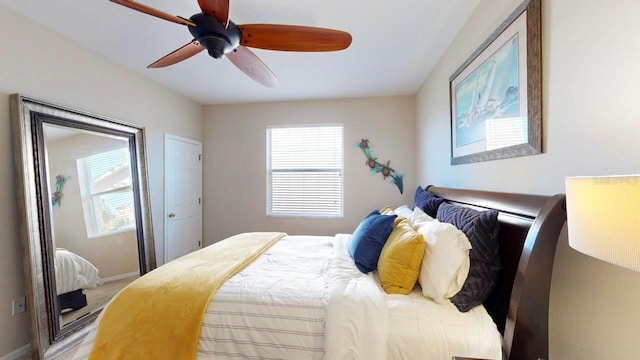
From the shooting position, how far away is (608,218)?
501mm

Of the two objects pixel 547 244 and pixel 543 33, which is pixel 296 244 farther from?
pixel 543 33

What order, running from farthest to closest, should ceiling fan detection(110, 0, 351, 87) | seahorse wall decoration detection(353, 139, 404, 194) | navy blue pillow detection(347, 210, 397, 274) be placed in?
seahorse wall decoration detection(353, 139, 404, 194) → navy blue pillow detection(347, 210, 397, 274) → ceiling fan detection(110, 0, 351, 87)

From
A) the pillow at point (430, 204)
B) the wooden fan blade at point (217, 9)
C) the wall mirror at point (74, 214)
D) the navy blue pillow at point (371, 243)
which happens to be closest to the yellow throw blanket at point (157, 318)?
the navy blue pillow at point (371, 243)

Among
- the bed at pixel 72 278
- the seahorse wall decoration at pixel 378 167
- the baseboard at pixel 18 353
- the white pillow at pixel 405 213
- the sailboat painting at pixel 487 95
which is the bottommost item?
the baseboard at pixel 18 353

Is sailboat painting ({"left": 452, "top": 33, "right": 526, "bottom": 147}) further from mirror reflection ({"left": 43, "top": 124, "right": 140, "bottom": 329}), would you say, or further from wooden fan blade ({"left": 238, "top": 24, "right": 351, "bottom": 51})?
mirror reflection ({"left": 43, "top": 124, "right": 140, "bottom": 329})

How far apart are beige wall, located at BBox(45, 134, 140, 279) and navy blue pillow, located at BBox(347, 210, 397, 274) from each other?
7.75ft

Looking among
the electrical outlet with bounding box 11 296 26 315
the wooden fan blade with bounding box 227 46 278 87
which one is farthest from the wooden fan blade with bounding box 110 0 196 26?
the electrical outlet with bounding box 11 296 26 315

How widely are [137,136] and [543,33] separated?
356cm

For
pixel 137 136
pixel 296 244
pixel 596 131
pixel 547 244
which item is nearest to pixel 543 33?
pixel 596 131

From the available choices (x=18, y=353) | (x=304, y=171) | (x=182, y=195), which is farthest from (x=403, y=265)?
(x=182, y=195)

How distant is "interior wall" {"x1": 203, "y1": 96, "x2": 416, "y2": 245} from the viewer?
11.8 ft

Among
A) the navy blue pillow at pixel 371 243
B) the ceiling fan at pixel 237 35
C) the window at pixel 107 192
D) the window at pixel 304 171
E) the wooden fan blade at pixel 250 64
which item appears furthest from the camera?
the window at pixel 304 171

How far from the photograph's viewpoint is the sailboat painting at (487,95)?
135 centimetres

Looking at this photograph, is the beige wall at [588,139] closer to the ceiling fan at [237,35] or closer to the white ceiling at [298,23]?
the white ceiling at [298,23]
